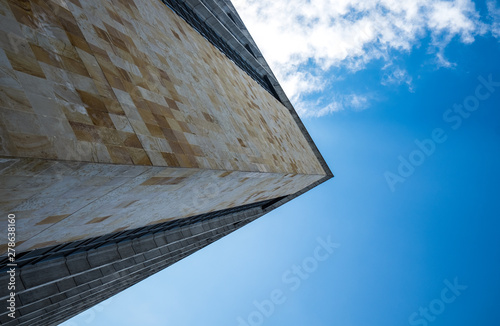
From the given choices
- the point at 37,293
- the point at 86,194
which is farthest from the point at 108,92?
the point at 37,293

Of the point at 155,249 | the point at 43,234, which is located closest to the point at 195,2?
the point at 155,249

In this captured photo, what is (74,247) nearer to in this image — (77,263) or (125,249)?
(77,263)

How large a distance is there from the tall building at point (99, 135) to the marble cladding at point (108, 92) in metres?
0.03

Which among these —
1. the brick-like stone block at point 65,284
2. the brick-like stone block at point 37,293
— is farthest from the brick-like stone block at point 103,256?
the brick-like stone block at point 37,293

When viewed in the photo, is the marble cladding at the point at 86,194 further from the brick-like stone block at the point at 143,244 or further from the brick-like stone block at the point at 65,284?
the brick-like stone block at the point at 143,244

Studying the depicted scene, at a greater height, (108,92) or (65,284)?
(108,92)

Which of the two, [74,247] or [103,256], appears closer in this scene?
[74,247]

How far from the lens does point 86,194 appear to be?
23.7ft

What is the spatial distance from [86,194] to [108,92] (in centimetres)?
256

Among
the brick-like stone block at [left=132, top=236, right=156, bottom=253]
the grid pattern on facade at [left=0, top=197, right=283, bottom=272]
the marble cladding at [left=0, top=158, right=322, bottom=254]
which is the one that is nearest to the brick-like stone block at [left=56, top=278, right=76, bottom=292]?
the grid pattern on facade at [left=0, top=197, right=283, bottom=272]

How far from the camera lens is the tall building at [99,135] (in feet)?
18.4

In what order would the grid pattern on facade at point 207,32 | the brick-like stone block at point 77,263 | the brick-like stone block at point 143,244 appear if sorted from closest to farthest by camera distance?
the brick-like stone block at point 77,263, the brick-like stone block at point 143,244, the grid pattern on facade at point 207,32

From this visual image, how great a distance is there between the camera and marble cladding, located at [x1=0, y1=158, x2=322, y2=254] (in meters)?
5.60

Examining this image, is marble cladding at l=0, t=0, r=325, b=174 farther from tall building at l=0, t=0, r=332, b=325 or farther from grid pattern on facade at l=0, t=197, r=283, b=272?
grid pattern on facade at l=0, t=197, r=283, b=272
